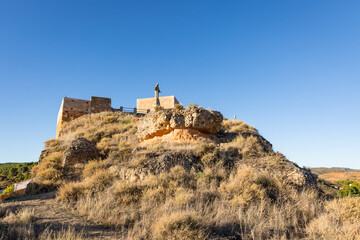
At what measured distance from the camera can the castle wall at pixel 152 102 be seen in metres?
29.1

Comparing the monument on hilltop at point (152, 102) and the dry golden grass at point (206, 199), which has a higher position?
the monument on hilltop at point (152, 102)

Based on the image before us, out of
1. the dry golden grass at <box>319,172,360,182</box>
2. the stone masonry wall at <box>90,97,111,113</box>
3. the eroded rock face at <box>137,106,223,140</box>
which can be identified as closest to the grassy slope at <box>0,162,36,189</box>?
the stone masonry wall at <box>90,97,111,113</box>

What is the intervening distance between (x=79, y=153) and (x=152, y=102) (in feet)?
68.0

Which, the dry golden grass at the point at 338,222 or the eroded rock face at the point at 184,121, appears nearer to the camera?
the dry golden grass at the point at 338,222

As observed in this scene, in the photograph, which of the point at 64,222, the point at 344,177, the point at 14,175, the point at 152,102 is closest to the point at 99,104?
the point at 152,102

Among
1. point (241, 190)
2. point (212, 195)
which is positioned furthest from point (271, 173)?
point (212, 195)

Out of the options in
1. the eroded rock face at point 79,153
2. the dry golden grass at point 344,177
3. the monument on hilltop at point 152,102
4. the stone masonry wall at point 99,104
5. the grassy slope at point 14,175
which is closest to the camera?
the eroded rock face at point 79,153

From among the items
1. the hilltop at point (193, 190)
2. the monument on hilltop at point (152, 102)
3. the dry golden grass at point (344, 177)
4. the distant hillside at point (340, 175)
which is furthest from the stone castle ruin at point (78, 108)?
the distant hillside at point (340, 175)

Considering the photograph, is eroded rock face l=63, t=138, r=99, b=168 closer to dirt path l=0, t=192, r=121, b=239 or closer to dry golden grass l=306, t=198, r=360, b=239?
dirt path l=0, t=192, r=121, b=239

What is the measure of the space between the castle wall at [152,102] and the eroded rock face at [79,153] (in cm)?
1876

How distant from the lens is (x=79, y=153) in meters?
9.73

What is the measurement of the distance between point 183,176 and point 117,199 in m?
2.06

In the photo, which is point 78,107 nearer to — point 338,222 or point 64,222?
point 64,222

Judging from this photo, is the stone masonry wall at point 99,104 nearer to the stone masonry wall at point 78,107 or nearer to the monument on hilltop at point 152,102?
the stone masonry wall at point 78,107
